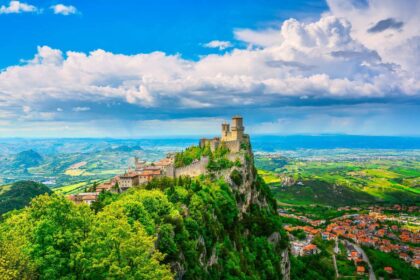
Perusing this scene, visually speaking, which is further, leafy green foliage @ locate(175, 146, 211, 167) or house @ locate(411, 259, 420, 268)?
house @ locate(411, 259, 420, 268)

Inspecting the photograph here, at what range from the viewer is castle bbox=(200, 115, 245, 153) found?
9012 centimetres

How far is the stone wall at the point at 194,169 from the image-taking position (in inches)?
3250

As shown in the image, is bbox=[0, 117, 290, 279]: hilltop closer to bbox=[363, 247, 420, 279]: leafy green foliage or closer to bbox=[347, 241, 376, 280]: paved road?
bbox=[347, 241, 376, 280]: paved road

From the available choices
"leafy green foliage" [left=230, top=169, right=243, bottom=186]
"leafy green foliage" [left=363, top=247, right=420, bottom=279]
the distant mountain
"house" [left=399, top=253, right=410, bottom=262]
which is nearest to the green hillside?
"leafy green foliage" [left=230, top=169, right=243, bottom=186]

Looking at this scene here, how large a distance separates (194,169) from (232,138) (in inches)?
567

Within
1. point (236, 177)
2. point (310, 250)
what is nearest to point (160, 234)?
point (236, 177)

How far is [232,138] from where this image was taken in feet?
305

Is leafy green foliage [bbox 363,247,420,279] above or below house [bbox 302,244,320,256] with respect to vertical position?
below

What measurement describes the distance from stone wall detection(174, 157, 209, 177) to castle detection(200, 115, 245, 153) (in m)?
8.81

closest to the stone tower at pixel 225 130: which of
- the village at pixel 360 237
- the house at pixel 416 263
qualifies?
the village at pixel 360 237

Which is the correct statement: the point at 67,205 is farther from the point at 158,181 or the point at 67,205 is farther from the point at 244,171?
the point at 244,171

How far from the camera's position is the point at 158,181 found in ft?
228

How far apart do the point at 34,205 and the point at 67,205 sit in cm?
336

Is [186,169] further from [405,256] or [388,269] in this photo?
[405,256]
